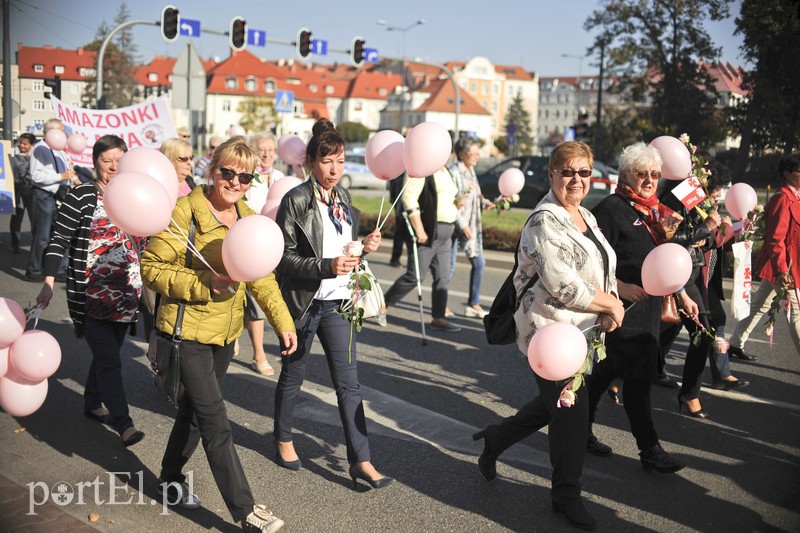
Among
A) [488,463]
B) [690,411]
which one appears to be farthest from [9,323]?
[690,411]

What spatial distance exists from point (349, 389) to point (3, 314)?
6.02 ft

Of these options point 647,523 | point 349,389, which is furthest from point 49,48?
point 647,523

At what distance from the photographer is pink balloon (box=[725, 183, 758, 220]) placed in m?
6.30

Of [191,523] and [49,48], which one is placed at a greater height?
[49,48]

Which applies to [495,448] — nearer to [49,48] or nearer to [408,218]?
[408,218]

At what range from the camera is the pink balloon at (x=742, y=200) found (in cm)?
630

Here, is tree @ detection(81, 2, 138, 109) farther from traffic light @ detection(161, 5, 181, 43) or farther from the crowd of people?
the crowd of people

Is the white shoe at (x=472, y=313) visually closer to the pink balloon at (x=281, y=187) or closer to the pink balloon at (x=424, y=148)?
the pink balloon at (x=281, y=187)

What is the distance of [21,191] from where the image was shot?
39.0 feet

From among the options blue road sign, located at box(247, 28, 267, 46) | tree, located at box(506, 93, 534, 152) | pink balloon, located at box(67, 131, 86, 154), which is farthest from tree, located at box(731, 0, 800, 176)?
tree, located at box(506, 93, 534, 152)

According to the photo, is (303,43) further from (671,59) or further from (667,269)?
(667,269)

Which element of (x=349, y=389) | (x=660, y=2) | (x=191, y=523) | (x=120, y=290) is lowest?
(x=191, y=523)

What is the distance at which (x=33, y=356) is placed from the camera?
412 cm

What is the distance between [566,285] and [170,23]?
2185cm
